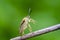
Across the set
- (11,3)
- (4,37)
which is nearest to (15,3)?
(11,3)

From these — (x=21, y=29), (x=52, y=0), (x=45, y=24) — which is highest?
(x=52, y=0)

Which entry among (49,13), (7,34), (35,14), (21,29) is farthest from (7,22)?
(21,29)

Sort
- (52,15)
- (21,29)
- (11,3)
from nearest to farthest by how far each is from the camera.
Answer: (21,29)
(52,15)
(11,3)

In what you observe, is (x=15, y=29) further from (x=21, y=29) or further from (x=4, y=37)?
(x=21, y=29)

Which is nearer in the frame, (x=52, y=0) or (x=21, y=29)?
(x=21, y=29)

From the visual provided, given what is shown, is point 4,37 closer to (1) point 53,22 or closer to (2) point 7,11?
(2) point 7,11

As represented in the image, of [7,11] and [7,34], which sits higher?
[7,11]

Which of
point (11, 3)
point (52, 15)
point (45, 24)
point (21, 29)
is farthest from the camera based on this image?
point (11, 3)
